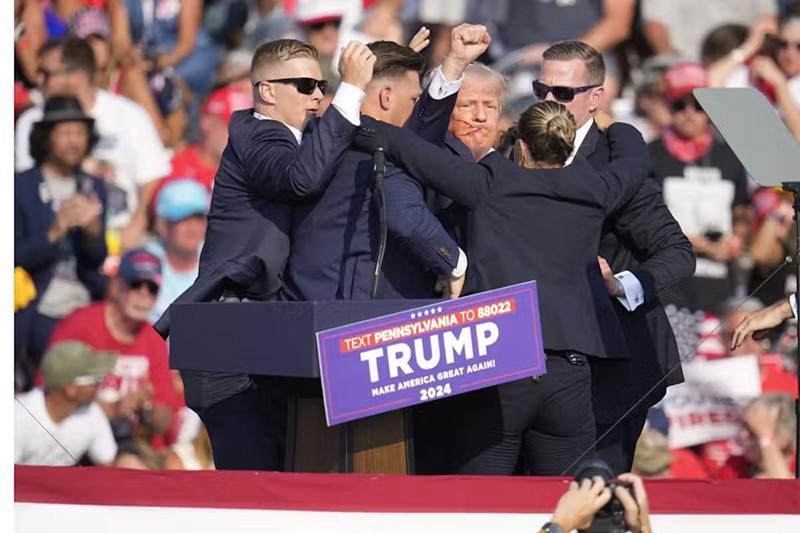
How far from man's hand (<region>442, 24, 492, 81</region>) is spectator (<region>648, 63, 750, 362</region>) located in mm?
3419

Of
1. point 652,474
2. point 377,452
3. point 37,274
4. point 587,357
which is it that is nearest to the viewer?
point 377,452

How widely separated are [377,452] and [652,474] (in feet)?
11.7

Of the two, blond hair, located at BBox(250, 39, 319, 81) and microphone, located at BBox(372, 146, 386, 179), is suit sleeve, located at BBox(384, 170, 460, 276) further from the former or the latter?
blond hair, located at BBox(250, 39, 319, 81)

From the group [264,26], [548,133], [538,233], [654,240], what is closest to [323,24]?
[264,26]

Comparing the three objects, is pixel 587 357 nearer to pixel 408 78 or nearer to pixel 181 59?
pixel 408 78

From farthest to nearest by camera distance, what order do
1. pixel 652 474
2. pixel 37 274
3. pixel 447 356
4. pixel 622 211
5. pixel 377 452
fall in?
pixel 37 274
pixel 652 474
pixel 622 211
pixel 377 452
pixel 447 356

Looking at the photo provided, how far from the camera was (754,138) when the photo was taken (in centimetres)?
483

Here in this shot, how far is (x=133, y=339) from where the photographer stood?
8.25 m

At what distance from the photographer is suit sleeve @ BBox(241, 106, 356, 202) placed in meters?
4.45

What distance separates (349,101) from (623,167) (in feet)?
3.39

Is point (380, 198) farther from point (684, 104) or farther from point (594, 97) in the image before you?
point (684, 104)

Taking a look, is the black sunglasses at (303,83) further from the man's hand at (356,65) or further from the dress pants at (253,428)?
the dress pants at (253,428)

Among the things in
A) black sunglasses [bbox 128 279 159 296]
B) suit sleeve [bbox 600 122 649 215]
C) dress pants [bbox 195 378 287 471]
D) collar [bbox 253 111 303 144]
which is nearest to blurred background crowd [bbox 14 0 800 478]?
black sunglasses [bbox 128 279 159 296]

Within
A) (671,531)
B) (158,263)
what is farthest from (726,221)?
(671,531)
